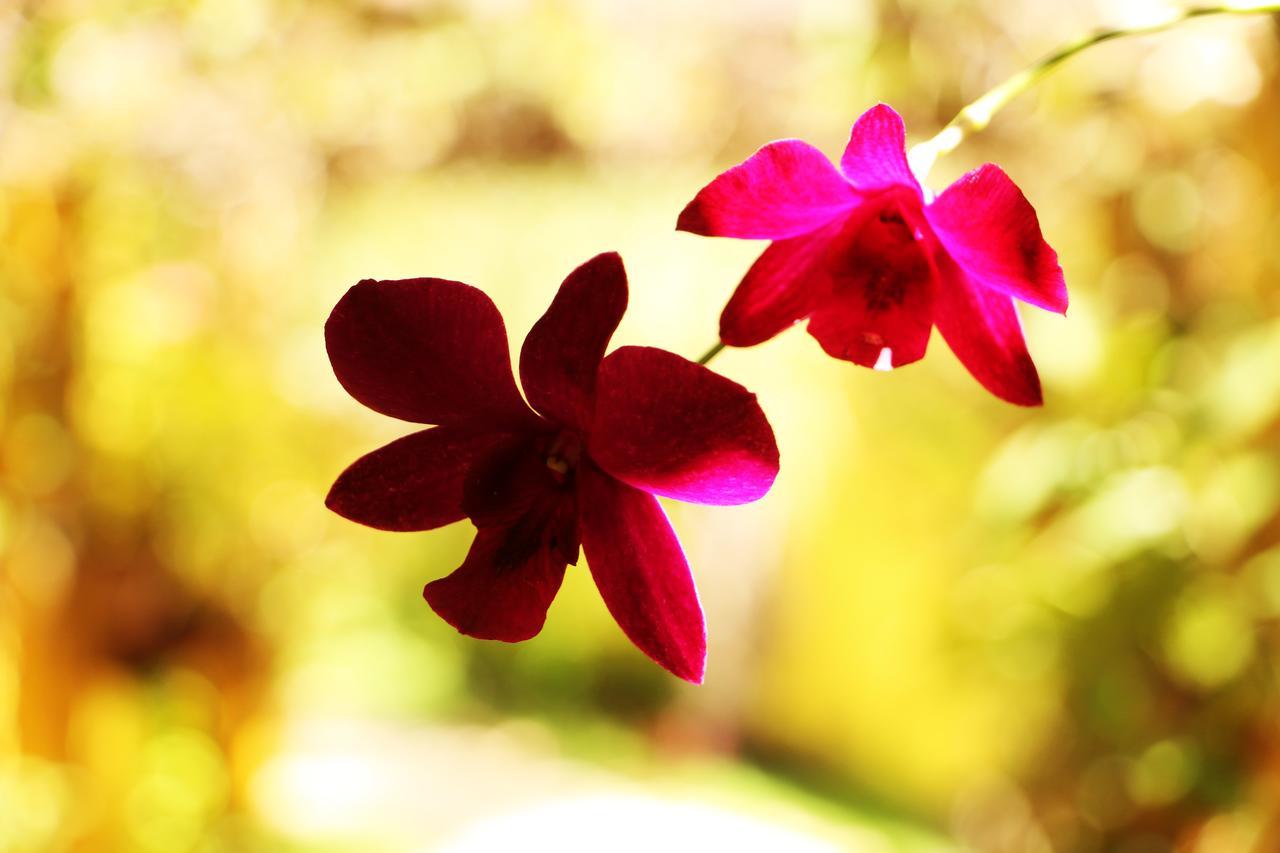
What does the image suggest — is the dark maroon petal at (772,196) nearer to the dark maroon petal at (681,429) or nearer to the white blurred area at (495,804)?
the dark maroon petal at (681,429)

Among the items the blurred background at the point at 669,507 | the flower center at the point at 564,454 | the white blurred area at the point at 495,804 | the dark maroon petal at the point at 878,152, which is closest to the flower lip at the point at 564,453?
the flower center at the point at 564,454

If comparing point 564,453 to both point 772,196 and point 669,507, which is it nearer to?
point 772,196

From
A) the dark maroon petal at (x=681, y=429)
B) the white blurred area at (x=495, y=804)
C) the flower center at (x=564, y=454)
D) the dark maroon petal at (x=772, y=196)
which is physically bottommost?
the dark maroon petal at (x=681, y=429)

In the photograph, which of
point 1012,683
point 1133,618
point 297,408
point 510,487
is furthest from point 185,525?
point 510,487

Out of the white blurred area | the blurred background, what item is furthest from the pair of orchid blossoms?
the white blurred area

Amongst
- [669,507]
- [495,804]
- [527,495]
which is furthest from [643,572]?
[669,507]

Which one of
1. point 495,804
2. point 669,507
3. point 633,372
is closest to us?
point 633,372

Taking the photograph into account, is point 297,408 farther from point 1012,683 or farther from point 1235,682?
point 1235,682
